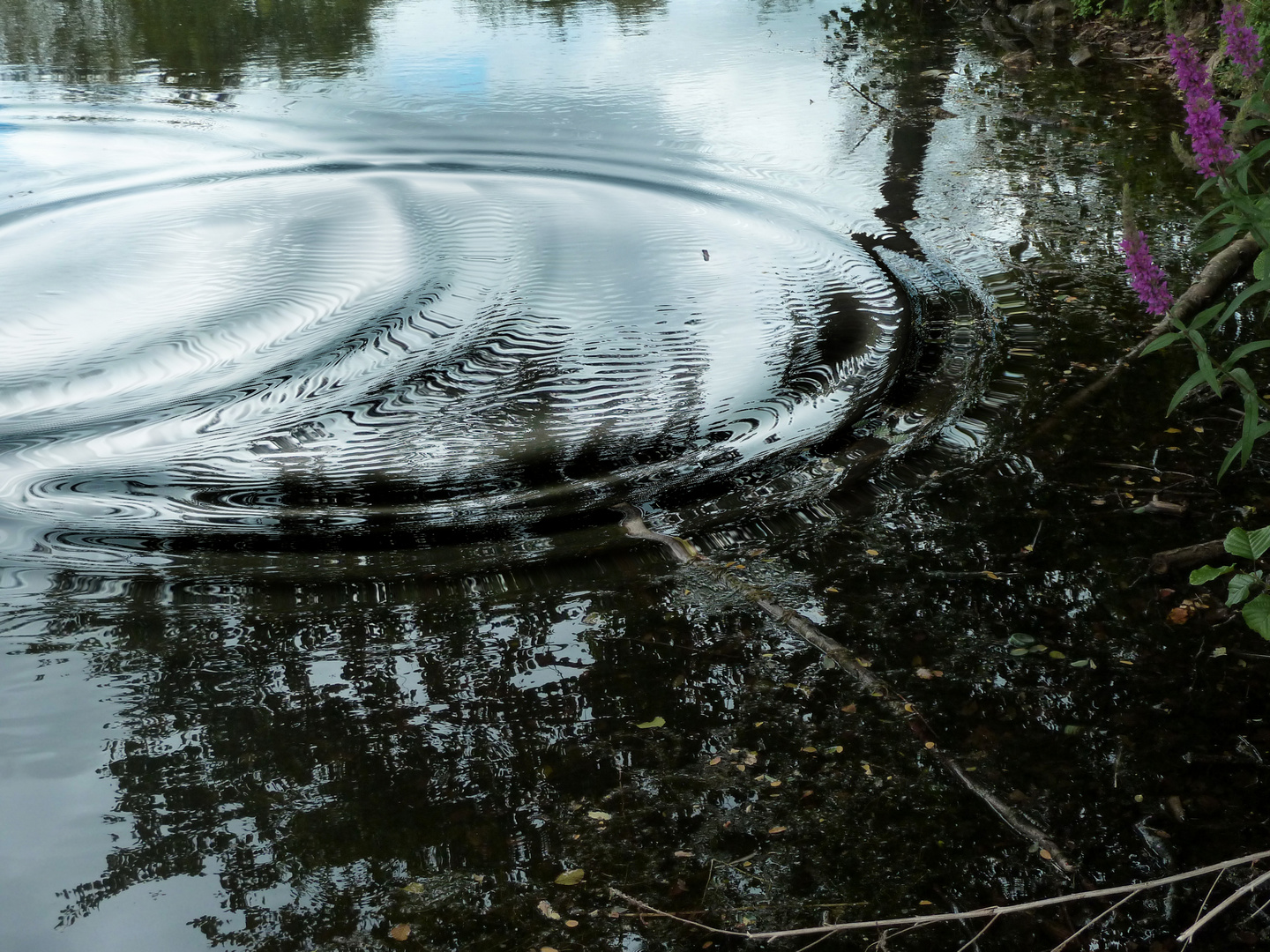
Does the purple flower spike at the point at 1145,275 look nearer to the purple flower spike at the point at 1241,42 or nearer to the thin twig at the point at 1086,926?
the purple flower spike at the point at 1241,42

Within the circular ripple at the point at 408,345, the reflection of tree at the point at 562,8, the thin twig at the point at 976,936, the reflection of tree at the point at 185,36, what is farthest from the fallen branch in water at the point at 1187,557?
the reflection of tree at the point at 562,8

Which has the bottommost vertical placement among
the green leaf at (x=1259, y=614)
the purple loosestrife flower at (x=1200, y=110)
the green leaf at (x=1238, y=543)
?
the green leaf at (x=1259, y=614)

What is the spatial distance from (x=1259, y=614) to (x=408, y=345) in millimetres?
3469

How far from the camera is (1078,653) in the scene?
2.92 meters

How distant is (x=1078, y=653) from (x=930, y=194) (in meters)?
4.07

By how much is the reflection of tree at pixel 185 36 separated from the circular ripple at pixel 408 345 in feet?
11.8

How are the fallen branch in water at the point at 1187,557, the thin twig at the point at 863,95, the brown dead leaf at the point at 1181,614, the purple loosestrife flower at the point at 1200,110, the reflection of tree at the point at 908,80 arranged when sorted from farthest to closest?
the thin twig at the point at 863,95, the reflection of tree at the point at 908,80, the fallen branch in water at the point at 1187,557, the brown dead leaf at the point at 1181,614, the purple loosestrife flower at the point at 1200,110

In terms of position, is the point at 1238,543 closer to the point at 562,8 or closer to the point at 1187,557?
the point at 1187,557

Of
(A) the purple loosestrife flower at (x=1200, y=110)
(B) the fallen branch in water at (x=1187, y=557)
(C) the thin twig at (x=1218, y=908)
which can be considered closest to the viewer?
(C) the thin twig at (x=1218, y=908)

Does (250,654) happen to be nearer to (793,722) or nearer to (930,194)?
(793,722)

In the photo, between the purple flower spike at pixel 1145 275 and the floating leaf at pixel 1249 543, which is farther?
the purple flower spike at pixel 1145 275

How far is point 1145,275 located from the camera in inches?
103

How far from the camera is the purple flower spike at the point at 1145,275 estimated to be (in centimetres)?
257

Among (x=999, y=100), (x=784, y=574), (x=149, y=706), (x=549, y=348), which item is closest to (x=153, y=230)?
(x=549, y=348)
